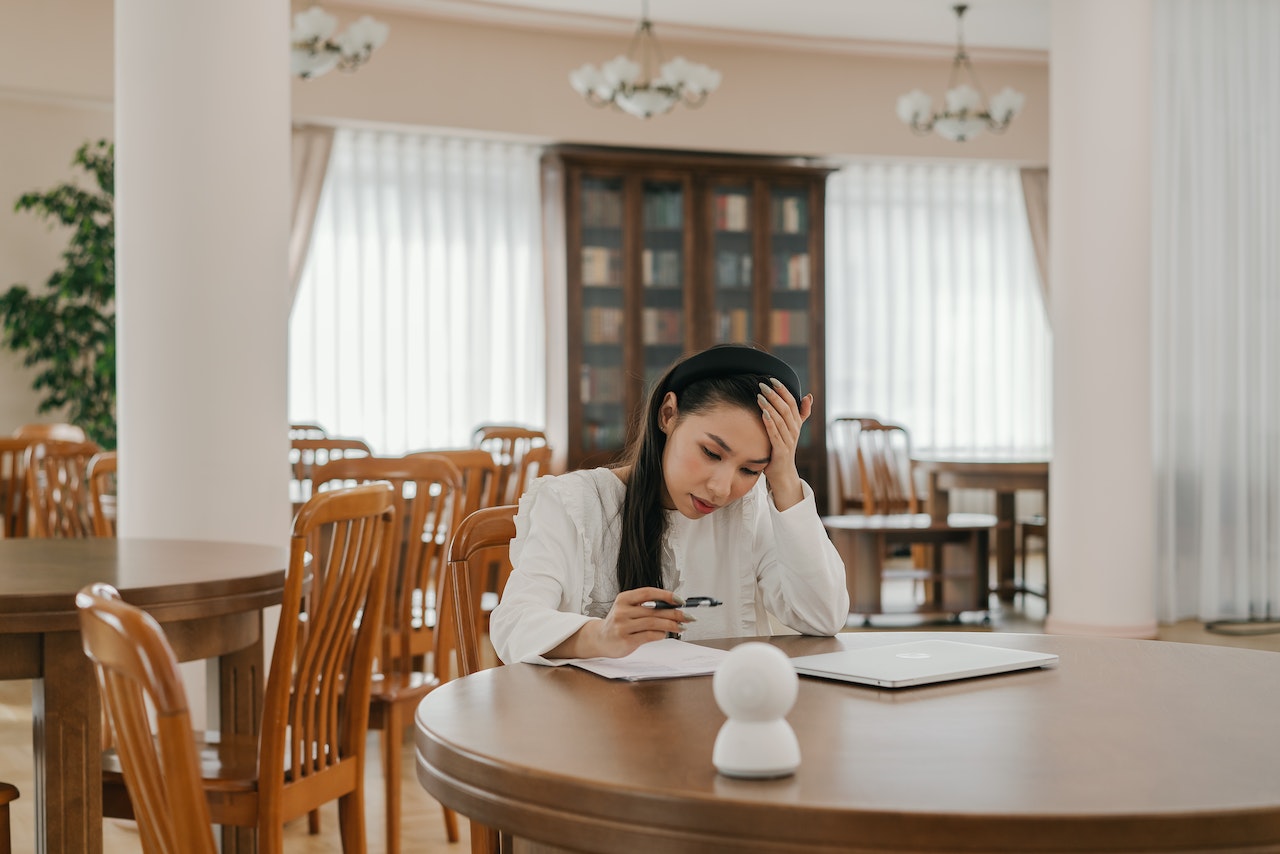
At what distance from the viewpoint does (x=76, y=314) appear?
6.42 m

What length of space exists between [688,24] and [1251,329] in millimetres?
3610

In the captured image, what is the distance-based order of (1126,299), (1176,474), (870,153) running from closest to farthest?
(1126,299) → (1176,474) → (870,153)

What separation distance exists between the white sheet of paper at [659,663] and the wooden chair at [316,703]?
0.63 m

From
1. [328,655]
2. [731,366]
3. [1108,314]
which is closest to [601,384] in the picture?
[1108,314]

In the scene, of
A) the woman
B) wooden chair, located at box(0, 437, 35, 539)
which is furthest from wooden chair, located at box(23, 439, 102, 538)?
the woman

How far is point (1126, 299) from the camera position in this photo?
520 cm

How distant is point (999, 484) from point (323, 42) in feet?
11.8

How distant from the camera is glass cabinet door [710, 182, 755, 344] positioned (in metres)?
7.78

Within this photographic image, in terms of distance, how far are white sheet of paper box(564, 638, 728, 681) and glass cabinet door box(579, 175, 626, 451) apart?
234 inches

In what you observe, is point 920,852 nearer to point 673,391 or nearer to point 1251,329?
point 673,391

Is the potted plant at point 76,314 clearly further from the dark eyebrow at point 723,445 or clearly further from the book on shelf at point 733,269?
the dark eyebrow at point 723,445

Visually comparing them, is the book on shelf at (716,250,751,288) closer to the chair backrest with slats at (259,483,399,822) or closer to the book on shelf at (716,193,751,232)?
the book on shelf at (716,193,751,232)

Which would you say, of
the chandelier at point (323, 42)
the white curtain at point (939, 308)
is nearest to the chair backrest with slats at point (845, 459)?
the white curtain at point (939, 308)

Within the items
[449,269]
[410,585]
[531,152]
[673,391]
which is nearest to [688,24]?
[531,152]
